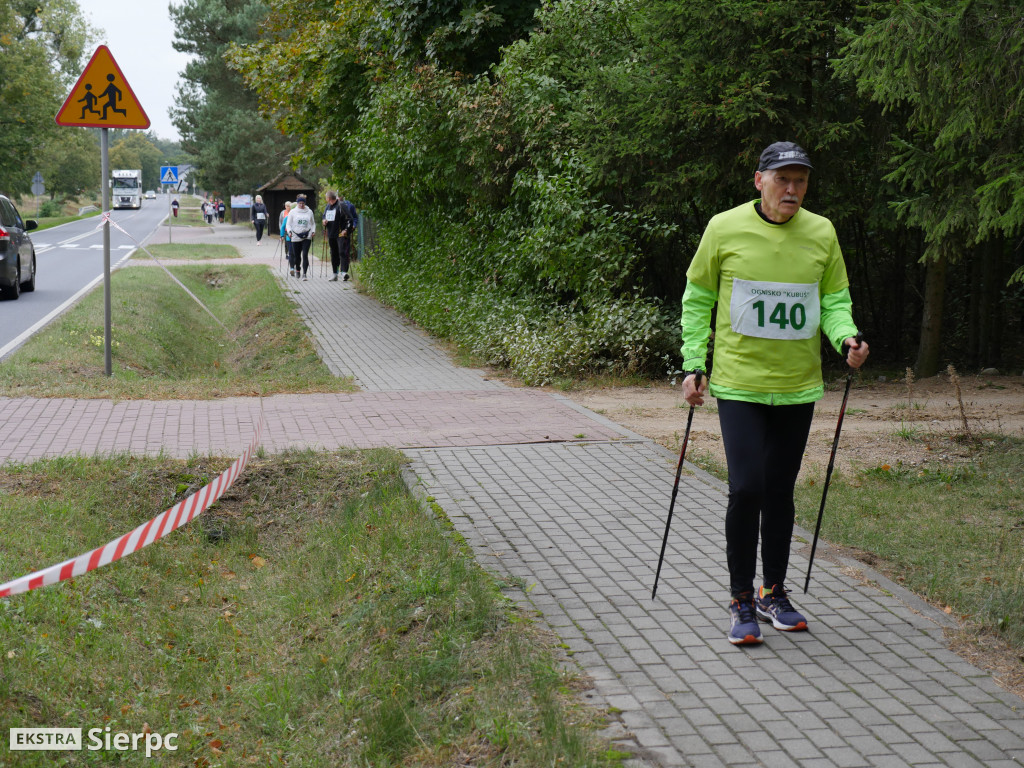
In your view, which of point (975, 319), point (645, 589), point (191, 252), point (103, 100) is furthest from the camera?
point (191, 252)

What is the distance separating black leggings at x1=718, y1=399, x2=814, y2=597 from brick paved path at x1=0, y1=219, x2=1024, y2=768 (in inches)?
14.7

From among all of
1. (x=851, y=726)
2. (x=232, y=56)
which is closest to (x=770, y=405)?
(x=851, y=726)

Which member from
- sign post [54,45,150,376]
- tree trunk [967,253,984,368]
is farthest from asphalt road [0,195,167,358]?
tree trunk [967,253,984,368]

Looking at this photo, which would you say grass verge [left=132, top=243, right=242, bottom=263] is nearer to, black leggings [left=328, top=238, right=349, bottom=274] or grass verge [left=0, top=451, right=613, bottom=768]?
→ black leggings [left=328, top=238, right=349, bottom=274]

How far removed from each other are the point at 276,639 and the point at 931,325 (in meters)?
10.6

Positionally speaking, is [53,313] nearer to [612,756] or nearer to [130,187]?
[612,756]

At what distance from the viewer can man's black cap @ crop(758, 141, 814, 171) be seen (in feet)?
14.3

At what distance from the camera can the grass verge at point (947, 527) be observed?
16.8ft

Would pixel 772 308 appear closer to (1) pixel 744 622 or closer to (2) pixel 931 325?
(1) pixel 744 622

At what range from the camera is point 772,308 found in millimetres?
4504

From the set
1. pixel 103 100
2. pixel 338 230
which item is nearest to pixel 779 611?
pixel 103 100

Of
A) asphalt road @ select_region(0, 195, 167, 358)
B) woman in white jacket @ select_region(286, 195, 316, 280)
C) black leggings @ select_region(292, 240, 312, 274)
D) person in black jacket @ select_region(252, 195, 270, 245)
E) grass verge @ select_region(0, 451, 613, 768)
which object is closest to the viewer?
grass verge @ select_region(0, 451, 613, 768)

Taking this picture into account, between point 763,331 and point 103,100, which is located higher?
point 103,100

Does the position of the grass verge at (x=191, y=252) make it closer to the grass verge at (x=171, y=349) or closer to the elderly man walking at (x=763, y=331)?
the grass verge at (x=171, y=349)
